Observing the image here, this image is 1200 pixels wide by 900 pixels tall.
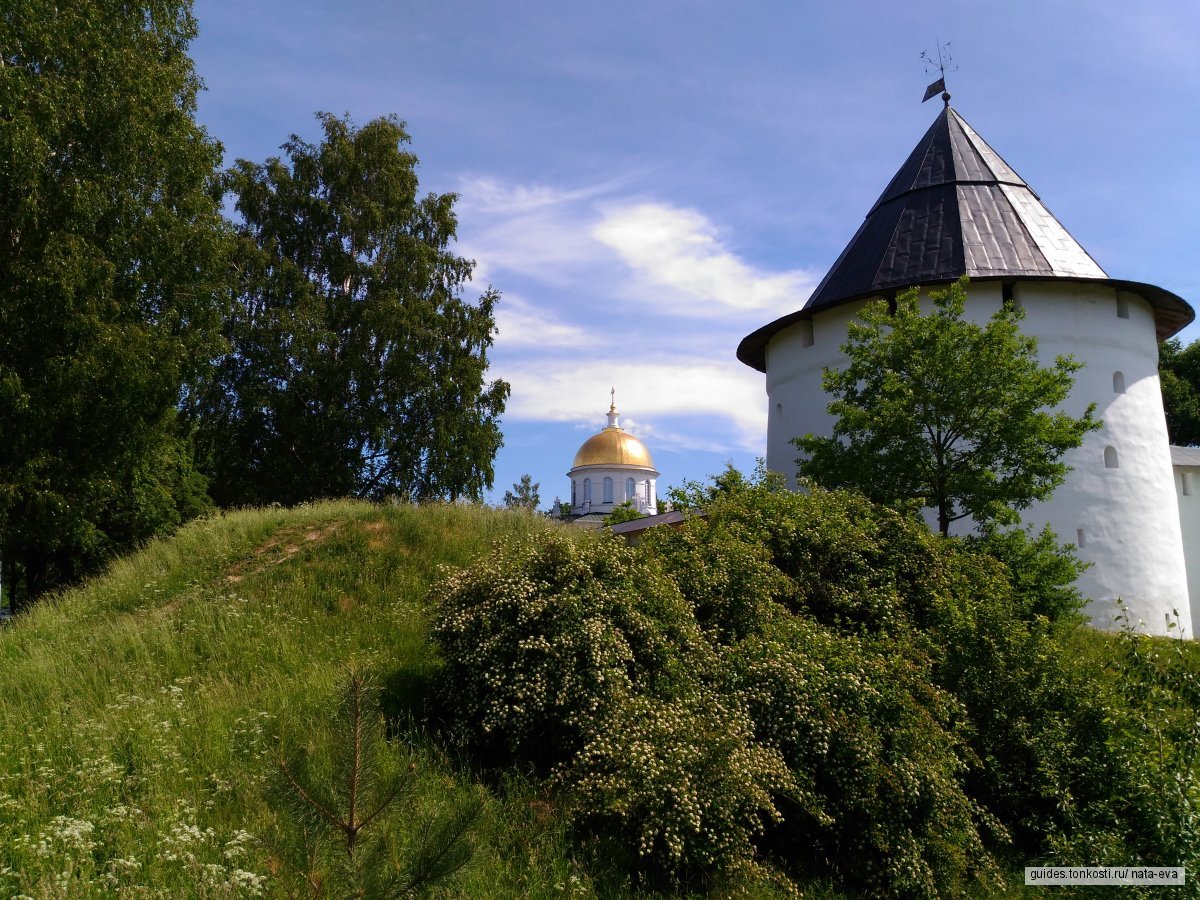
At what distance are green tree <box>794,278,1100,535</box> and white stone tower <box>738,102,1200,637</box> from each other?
15.3 ft

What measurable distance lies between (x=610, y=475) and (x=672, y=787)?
46.5 m

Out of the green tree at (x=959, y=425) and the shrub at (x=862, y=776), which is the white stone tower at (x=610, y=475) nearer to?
the green tree at (x=959, y=425)

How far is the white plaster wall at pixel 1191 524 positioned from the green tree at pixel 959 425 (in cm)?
1093

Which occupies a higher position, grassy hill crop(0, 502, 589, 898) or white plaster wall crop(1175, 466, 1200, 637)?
white plaster wall crop(1175, 466, 1200, 637)

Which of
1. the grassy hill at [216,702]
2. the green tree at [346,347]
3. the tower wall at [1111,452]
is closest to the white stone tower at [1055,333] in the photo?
the tower wall at [1111,452]

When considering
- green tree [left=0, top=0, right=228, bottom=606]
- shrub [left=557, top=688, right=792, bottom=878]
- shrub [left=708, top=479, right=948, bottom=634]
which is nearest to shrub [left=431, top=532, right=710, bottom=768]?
shrub [left=557, top=688, right=792, bottom=878]

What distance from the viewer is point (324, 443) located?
65.4 feet

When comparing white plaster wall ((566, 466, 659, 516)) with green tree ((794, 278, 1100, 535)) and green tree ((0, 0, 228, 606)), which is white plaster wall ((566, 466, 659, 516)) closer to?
green tree ((0, 0, 228, 606))

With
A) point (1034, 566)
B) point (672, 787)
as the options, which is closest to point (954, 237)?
point (1034, 566)

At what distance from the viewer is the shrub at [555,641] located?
5.77 metres

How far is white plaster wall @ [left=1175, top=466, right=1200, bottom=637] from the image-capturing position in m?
20.3

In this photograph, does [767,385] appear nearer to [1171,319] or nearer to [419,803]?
[1171,319]

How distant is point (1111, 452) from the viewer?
17750mm

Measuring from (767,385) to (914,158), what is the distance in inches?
278
